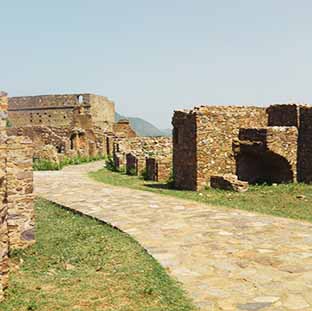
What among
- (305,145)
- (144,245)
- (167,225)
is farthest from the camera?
(305,145)

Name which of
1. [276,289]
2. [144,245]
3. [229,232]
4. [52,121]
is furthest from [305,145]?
[52,121]

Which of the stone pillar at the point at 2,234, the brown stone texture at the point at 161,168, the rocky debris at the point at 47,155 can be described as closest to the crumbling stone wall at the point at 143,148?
the brown stone texture at the point at 161,168

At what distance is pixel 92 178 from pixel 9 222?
365 inches

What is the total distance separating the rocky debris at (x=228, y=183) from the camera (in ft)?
37.5

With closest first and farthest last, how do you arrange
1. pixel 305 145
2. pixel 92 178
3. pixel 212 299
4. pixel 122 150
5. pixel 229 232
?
pixel 212 299
pixel 229 232
pixel 305 145
pixel 92 178
pixel 122 150

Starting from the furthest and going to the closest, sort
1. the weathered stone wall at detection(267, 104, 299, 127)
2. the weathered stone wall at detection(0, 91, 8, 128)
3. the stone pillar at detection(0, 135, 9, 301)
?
the weathered stone wall at detection(267, 104, 299, 127), the weathered stone wall at detection(0, 91, 8, 128), the stone pillar at detection(0, 135, 9, 301)

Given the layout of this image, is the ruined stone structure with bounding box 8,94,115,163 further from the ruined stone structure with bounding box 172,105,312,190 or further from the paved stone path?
the paved stone path

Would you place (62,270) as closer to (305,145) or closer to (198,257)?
(198,257)

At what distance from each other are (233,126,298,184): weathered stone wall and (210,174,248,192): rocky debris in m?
1.00

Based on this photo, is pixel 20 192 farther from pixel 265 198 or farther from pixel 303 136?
pixel 303 136

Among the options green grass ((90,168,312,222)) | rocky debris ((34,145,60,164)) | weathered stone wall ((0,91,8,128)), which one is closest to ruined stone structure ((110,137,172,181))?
green grass ((90,168,312,222))

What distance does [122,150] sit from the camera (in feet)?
68.3

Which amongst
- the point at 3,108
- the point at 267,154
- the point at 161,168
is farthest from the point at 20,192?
the point at 161,168

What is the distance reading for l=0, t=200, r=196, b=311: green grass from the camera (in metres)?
4.23
